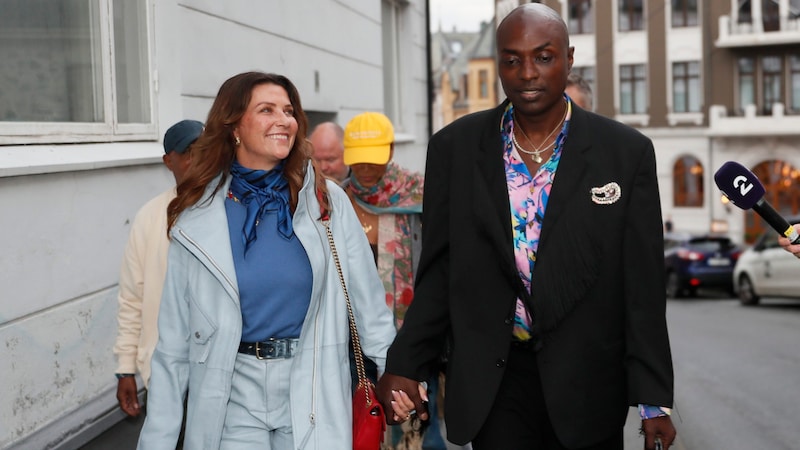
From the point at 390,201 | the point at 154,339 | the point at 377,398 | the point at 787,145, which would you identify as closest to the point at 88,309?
the point at 154,339

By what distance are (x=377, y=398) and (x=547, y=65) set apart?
1.26 metres

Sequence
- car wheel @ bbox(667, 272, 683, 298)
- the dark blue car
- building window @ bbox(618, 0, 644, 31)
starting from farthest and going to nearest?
building window @ bbox(618, 0, 644, 31), car wheel @ bbox(667, 272, 683, 298), the dark blue car

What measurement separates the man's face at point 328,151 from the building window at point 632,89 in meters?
37.5

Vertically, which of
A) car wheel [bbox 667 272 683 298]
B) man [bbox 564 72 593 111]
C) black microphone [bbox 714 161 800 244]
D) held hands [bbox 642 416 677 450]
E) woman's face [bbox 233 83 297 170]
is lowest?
car wheel [bbox 667 272 683 298]

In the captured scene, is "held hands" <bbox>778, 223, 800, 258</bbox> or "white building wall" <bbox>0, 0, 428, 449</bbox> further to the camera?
"white building wall" <bbox>0, 0, 428, 449</bbox>

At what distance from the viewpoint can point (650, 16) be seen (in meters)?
41.9

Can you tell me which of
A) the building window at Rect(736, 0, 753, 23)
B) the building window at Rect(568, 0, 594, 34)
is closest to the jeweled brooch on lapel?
the building window at Rect(736, 0, 753, 23)

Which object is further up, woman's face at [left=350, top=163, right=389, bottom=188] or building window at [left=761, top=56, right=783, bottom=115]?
building window at [left=761, top=56, right=783, bottom=115]

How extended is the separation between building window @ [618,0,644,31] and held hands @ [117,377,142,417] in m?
40.8

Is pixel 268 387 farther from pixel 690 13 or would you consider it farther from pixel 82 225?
pixel 690 13

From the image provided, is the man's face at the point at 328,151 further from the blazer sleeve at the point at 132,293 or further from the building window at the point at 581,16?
the building window at the point at 581,16

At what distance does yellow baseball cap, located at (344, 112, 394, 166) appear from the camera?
549cm

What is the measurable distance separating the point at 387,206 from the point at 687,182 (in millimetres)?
37872

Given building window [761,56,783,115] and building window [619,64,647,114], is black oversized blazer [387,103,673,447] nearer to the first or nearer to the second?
building window [761,56,783,115]
